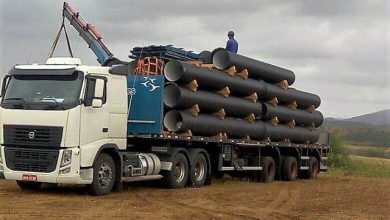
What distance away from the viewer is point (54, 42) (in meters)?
19.1

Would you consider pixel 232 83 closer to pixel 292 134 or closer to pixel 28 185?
pixel 292 134

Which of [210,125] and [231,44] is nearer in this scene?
[210,125]

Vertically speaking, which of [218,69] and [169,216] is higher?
[218,69]

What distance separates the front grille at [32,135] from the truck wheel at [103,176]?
113 centimetres

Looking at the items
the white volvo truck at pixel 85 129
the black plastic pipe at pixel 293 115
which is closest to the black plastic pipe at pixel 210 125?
the white volvo truck at pixel 85 129

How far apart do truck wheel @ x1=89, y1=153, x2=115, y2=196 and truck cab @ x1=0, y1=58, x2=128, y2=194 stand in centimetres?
11

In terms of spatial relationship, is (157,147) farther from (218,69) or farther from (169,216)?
(169,216)

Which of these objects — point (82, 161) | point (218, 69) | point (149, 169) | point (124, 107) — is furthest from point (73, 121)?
point (218, 69)

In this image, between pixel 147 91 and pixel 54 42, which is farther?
pixel 54 42

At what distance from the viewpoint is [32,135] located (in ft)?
48.0

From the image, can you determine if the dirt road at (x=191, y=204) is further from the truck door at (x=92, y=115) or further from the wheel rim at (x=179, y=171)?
the truck door at (x=92, y=115)

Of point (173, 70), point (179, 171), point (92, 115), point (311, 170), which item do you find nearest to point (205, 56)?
point (173, 70)

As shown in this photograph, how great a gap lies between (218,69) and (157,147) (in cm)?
370

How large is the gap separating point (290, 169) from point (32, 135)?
12.5 m
